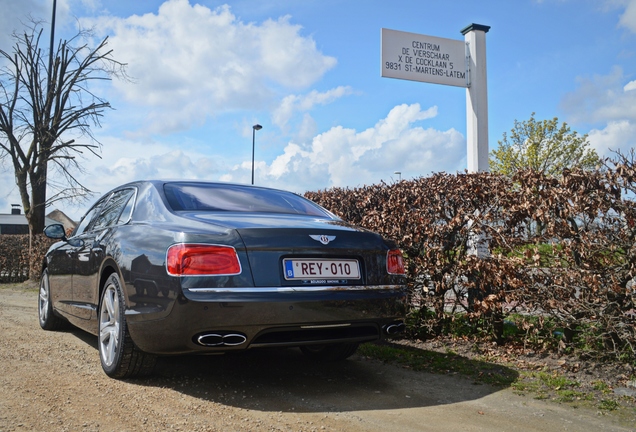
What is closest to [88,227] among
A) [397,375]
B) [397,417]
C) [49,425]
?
[49,425]

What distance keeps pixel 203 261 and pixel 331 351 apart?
1.96 m

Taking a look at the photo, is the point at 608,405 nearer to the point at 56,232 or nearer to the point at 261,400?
the point at 261,400

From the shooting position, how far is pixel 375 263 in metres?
4.32

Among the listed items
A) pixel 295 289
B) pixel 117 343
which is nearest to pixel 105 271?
pixel 117 343

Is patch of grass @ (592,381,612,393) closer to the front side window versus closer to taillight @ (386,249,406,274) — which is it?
taillight @ (386,249,406,274)

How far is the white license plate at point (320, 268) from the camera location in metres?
3.92

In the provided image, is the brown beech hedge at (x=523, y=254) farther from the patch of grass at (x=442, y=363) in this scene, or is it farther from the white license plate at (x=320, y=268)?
the white license plate at (x=320, y=268)

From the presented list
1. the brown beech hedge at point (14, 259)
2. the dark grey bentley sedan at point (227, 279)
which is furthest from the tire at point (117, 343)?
the brown beech hedge at point (14, 259)

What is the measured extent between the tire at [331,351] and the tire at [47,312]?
3.18m

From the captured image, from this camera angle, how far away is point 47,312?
689 cm

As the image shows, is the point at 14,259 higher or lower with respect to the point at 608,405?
higher

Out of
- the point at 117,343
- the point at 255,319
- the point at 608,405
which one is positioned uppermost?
the point at 255,319

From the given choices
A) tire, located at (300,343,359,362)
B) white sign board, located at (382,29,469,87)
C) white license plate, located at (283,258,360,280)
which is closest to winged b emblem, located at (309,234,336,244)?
white license plate, located at (283,258,360,280)

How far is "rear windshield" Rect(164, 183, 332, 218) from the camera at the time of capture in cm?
465
